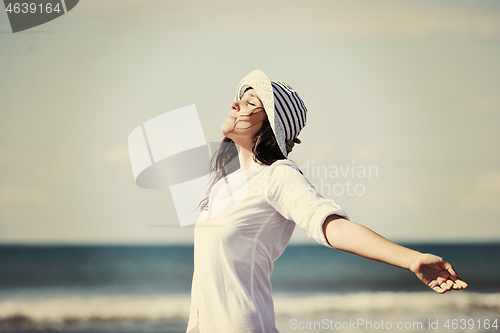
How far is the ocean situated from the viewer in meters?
4.68

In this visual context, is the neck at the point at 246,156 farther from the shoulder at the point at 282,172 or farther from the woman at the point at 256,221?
the shoulder at the point at 282,172

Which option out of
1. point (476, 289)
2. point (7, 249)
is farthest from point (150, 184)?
point (7, 249)

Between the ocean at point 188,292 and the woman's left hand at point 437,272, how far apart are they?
164 inches

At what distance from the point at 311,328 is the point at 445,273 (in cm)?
428

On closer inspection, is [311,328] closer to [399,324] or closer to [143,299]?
[399,324]

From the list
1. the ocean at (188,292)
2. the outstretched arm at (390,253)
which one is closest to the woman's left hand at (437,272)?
the outstretched arm at (390,253)

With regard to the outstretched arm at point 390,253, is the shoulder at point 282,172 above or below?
above

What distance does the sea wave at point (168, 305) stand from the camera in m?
4.86

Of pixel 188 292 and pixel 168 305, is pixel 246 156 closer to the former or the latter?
pixel 168 305

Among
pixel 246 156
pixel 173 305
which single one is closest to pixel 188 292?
pixel 173 305

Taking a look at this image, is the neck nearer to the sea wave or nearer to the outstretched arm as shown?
the outstretched arm

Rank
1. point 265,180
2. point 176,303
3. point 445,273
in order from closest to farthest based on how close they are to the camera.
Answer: point 445,273 < point 265,180 < point 176,303

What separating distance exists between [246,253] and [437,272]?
475 mm

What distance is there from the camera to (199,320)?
101cm
